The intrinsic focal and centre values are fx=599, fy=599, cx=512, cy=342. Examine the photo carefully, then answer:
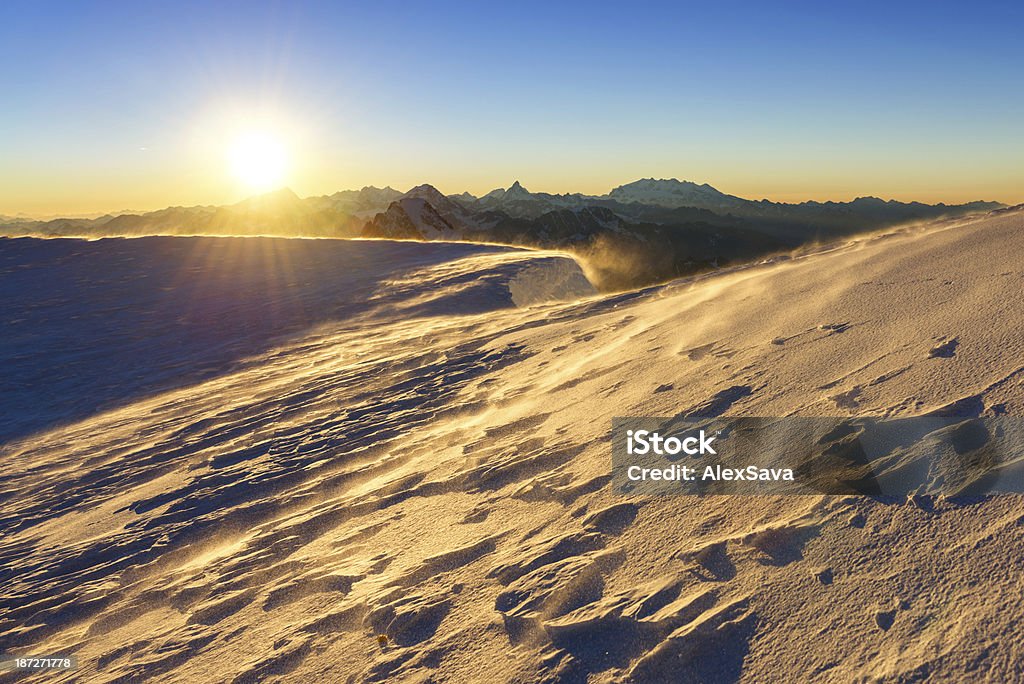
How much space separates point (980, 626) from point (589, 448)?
201 centimetres

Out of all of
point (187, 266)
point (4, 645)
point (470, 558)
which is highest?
point (187, 266)

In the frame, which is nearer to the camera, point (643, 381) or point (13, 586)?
point (13, 586)

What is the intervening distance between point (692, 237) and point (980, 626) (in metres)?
141

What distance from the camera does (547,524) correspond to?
9.88 ft

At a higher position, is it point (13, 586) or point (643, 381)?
point (643, 381)

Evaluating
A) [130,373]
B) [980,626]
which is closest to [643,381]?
[980,626]

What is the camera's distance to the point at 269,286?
12578mm

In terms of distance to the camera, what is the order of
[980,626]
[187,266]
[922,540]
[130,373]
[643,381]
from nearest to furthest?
[980,626] → [922,540] → [643,381] → [130,373] → [187,266]

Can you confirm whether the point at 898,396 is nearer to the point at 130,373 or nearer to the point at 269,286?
the point at 130,373

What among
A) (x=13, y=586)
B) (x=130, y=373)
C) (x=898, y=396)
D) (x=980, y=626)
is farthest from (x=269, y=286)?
(x=980, y=626)

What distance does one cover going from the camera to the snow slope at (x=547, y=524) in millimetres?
2162

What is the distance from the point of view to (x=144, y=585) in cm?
338

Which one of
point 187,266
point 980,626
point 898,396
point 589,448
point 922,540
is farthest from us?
point 187,266

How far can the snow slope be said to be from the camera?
216cm
